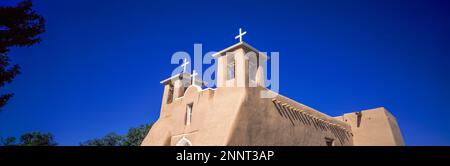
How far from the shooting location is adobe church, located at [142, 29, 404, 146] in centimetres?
1346

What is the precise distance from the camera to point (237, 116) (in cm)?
1315

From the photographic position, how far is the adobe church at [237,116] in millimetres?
13461

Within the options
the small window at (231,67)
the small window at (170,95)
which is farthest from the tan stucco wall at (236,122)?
the small window at (231,67)

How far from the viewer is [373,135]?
68.6 feet

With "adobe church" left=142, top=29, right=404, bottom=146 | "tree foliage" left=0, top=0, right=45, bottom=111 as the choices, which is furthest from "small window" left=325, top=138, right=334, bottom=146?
"tree foliage" left=0, top=0, right=45, bottom=111

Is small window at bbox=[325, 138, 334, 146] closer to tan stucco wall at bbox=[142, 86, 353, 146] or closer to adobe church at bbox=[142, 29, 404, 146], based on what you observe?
adobe church at bbox=[142, 29, 404, 146]

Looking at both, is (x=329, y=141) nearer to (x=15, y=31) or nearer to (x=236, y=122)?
(x=236, y=122)

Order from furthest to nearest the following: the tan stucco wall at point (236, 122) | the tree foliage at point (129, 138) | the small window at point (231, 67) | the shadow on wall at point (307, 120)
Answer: the tree foliage at point (129, 138) < the small window at point (231, 67) < the shadow on wall at point (307, 120) < the tan stucco wall at point (236, 122)

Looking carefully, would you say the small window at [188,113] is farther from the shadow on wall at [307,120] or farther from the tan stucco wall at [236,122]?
the shadow on wall at [307,120]

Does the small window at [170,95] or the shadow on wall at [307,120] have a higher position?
the small window at [170,95]
